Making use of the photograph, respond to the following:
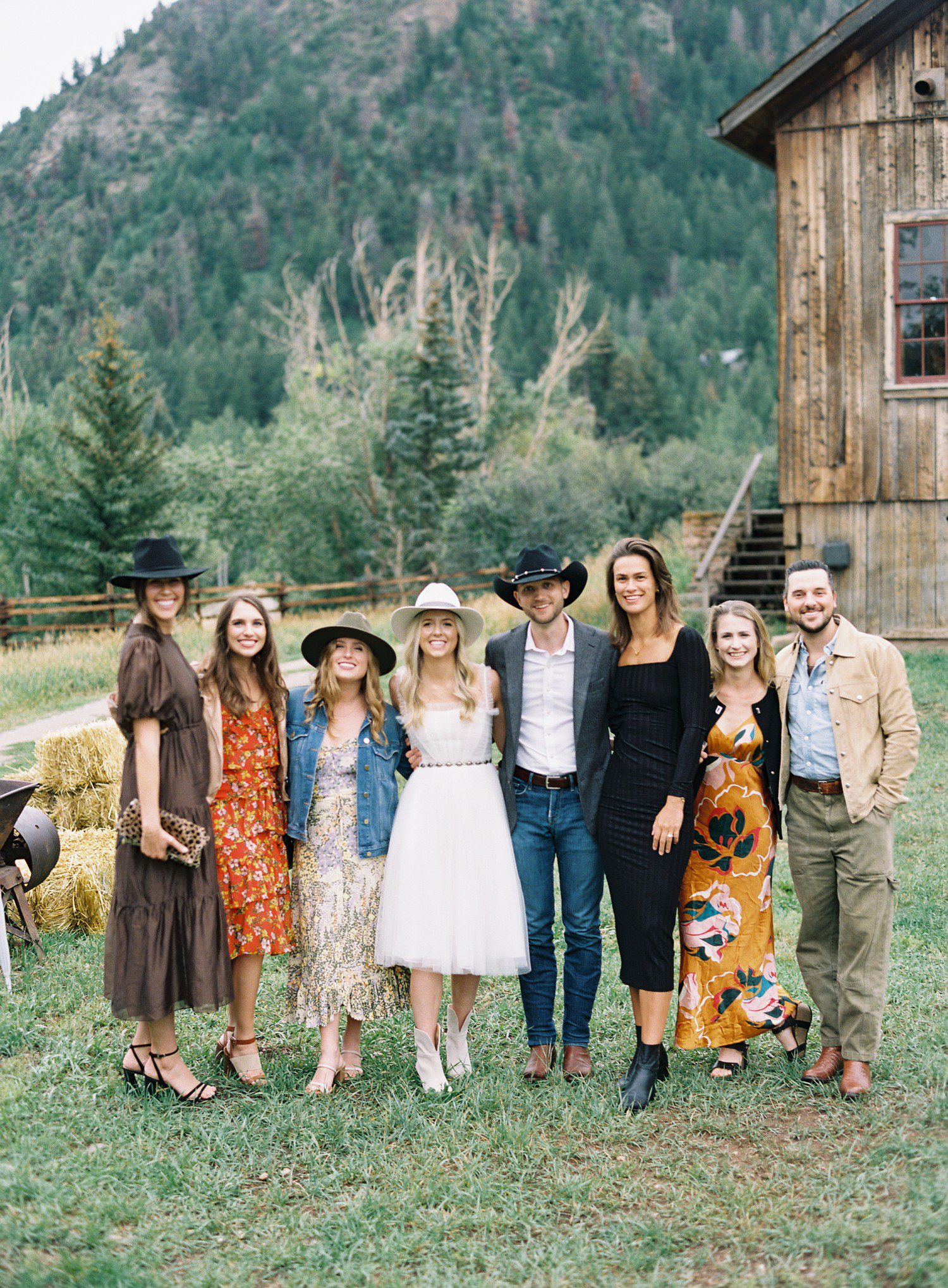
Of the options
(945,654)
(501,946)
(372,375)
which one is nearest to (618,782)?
(501,946)

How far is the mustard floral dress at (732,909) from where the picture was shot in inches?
191

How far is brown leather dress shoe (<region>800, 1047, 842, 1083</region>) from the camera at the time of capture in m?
4.72

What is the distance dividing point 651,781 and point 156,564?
214 cm

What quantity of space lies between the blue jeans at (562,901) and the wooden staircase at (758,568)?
12.2 metres

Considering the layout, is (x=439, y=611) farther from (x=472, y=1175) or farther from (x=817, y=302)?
(x=817, y=302)

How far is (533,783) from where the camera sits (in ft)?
16.0

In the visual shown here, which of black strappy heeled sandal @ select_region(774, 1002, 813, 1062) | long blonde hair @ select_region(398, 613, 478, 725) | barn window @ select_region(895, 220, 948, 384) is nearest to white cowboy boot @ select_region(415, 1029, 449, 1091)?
long blonde hair @ select_region(398, 613, 478, 725)

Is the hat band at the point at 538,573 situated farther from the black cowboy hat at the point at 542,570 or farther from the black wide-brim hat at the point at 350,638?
the black wide-brim hat at the point at 350,638

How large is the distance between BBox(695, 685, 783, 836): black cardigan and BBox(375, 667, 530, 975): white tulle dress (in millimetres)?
886

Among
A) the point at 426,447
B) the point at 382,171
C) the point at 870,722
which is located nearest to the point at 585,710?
the point at 870,722

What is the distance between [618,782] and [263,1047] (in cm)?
210

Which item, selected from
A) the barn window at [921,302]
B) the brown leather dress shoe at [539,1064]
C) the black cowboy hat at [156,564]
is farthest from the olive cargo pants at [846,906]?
the barn window at [921,302]

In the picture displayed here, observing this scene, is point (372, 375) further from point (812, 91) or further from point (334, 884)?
point (334, 884)

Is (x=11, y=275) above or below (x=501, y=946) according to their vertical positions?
above
